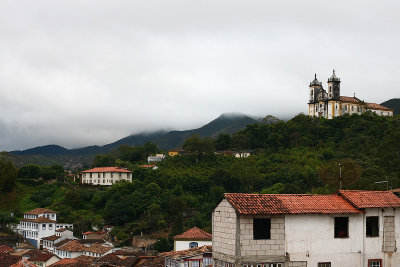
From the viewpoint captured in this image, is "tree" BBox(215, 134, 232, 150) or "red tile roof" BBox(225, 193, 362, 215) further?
"tree" BBox(215, 134, 232, 150)

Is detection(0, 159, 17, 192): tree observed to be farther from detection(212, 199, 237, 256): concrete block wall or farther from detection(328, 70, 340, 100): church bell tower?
detection(212, 199, 237, 256): concrete block wall

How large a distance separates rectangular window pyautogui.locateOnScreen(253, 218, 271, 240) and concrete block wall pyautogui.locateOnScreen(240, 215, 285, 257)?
0.51ft

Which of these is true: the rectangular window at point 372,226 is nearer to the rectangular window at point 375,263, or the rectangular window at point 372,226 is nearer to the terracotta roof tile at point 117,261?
the rectangular window at point 375,263

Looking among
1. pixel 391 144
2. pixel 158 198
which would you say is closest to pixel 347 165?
pixel 391 144

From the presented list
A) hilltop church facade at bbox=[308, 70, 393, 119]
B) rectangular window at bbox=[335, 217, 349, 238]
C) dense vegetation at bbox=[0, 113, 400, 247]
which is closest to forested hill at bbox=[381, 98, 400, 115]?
hilltop church facade at bbox=[308, 70, 393, 119]

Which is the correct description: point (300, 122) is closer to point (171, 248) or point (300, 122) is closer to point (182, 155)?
point (182, 155)

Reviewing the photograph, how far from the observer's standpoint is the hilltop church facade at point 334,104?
Answer: 316ft

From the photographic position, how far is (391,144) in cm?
6284

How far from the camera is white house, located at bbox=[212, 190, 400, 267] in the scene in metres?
19.3

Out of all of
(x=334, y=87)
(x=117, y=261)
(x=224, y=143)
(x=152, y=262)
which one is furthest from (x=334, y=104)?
(x=152, y=262)

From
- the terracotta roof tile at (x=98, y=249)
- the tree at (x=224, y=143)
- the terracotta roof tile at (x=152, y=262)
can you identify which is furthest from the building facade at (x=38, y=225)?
the tree at (x=224, y=143)

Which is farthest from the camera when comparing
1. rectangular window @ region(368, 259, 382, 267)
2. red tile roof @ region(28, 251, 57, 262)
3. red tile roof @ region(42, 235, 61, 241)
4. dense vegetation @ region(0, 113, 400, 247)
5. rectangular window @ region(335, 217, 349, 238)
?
dense vegetation @ region(0, 113, 400, 247)

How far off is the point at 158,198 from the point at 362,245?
5132 centimetres

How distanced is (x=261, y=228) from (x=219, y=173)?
54.7 meters
